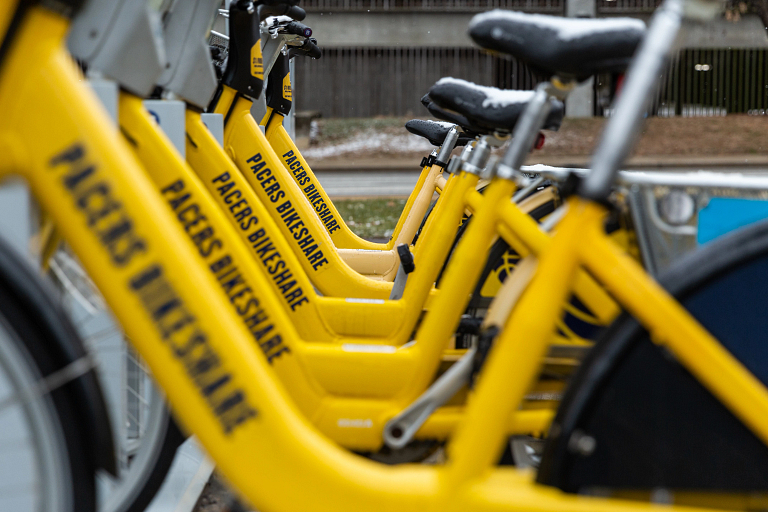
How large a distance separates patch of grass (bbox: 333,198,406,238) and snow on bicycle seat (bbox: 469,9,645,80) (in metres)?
6.13

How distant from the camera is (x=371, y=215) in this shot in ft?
30.2

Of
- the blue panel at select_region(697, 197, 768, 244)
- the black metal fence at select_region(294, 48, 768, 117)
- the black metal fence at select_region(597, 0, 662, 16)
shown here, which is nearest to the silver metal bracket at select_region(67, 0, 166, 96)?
the blue panel at select_region(697, 197, 768, 244)

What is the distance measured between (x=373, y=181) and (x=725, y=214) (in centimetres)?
1255

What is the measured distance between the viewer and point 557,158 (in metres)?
17.0

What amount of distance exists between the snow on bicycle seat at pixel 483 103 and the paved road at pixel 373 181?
8.88m

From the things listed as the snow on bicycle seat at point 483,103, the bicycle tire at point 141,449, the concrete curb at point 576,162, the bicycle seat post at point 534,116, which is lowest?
the concrete curb at point 576,162

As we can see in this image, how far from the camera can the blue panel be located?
1.77 m

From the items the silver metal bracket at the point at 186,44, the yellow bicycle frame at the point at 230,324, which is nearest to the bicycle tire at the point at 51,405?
A: the yellow bicycle frame at the point at 230,324

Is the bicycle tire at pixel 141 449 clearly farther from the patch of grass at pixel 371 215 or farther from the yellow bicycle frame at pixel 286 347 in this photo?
the patch of grass at pixel 371 215

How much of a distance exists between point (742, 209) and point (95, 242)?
133cm

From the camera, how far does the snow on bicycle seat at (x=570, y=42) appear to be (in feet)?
5.02

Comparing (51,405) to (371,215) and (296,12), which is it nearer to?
(296,12)

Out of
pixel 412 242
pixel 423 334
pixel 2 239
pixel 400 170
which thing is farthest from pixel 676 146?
pixel 2 239

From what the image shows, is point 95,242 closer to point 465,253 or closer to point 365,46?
point 465,253
